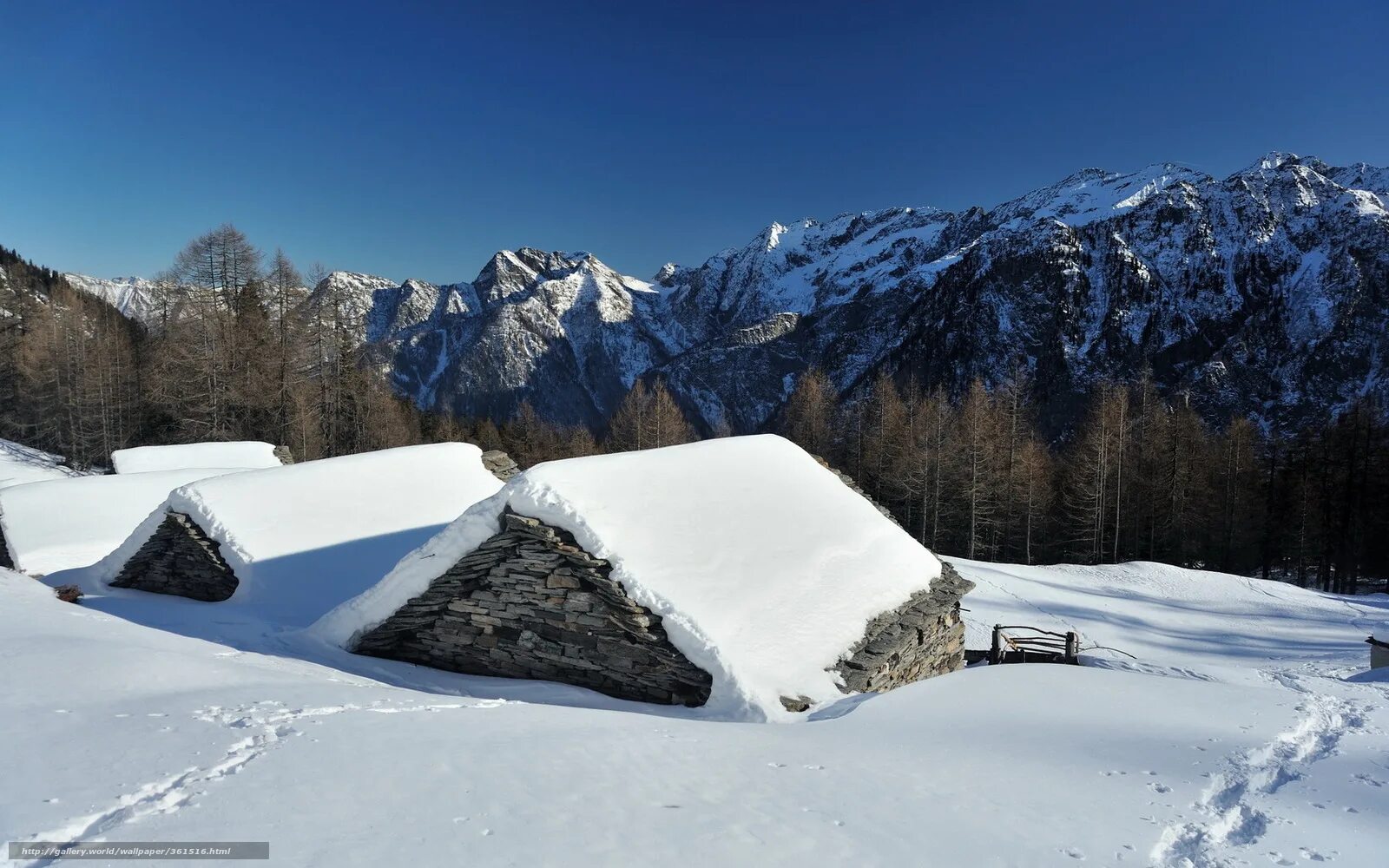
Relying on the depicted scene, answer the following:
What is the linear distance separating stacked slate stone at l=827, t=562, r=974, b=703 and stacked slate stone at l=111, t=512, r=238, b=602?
10800 millimetres

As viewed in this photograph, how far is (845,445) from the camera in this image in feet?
144

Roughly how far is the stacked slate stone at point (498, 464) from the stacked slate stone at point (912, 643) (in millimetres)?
10555

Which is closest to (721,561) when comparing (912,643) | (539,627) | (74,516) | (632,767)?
(539,627)

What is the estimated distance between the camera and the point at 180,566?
11266 millimetres

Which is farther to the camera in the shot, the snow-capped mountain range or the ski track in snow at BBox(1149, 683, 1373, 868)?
the snow-capped mountain range

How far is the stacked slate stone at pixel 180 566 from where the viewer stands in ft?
35.3

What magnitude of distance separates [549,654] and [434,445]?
30.7 ft

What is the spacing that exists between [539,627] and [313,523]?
6.70m

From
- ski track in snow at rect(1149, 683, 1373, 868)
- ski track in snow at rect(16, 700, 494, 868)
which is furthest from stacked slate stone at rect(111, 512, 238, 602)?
ski track in snow at rect(1149, 683, 1373, 868)

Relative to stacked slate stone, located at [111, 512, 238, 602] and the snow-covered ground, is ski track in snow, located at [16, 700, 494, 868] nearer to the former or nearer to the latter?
the snow-covered ground

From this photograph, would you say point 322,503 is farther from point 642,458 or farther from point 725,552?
point 725,552

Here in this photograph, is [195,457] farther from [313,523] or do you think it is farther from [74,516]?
[313,523]

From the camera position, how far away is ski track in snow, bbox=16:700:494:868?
10.1 ft

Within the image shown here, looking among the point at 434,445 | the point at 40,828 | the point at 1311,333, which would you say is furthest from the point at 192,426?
the point at 1311,333
